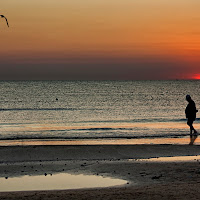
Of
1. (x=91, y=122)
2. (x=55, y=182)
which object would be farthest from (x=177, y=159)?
(x=91, y=122)

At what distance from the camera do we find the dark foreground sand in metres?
10.6

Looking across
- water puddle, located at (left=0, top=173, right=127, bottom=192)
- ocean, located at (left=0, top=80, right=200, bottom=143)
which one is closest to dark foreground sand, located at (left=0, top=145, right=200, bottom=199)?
water puddle, located at (left=0, top=173, right=127, bottom=192)

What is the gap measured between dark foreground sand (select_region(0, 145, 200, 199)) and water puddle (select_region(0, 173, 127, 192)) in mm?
544

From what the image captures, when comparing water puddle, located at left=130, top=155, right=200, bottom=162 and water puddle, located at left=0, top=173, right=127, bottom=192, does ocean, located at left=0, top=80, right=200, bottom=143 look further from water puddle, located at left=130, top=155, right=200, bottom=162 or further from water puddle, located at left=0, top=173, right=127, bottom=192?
water puddle, located at left=0, top=173, right=127, bottom=192

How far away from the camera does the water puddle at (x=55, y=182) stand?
11.9 m

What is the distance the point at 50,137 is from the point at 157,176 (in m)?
14.6

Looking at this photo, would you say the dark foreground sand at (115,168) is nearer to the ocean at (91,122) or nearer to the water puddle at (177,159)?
the water puddle at (177,159)

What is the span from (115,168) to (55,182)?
262cm

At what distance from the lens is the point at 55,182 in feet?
41.3

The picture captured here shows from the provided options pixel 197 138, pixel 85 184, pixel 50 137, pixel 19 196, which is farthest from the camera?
pixel 50 137

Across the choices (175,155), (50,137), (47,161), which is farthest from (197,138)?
(47,161)

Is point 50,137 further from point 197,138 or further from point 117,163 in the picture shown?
point 117,163

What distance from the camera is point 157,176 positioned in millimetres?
13219

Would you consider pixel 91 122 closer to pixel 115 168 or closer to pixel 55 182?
pixel 115 168
